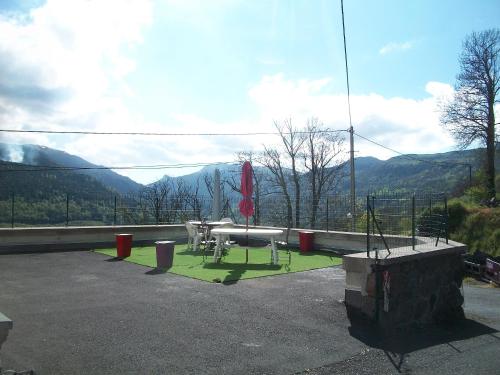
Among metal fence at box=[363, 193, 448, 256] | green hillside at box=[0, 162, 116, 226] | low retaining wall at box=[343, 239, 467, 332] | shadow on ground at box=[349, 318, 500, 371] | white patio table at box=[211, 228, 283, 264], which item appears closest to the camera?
shadow on ground at box=[349, 318, 500, 371]

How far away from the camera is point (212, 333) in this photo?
5.69 m

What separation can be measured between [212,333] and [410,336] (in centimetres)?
257

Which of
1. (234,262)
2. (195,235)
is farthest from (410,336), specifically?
(195,235)

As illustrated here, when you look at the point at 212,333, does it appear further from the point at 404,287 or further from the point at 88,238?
the point at 88,238

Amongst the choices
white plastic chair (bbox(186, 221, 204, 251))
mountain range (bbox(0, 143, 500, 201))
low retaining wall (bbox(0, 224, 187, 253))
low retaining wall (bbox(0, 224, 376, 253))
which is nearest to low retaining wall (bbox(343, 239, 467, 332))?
mountain range (bbox(0, 143, 500, 201))

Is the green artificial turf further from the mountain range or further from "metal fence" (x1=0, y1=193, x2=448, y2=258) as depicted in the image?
the mountain range

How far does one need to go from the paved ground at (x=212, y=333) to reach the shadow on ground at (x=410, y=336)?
0.02 meters

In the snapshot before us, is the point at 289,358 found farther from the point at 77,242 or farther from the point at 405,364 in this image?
the point at 77,242

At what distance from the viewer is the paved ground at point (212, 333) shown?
4.78m

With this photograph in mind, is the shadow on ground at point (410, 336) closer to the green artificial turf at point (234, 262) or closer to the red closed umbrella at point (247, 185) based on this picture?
the green artificial turf at point (234, 262)

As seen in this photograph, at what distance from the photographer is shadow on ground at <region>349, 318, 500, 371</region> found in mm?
5545

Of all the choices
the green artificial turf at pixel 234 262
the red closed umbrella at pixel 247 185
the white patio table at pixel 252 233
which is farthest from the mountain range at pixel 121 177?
the red closed umbrella at pixel 247 185

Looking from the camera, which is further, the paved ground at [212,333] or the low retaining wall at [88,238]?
the low retaining wall at [88,238]

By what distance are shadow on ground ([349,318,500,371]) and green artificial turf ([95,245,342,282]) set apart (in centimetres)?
332
